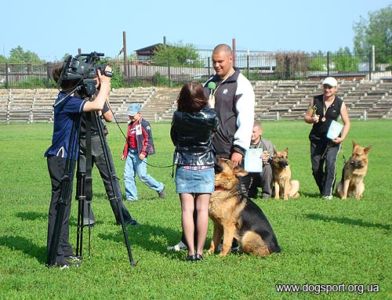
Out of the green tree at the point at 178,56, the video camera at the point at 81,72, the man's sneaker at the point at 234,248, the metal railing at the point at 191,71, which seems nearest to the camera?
the video camera at the point at 81,72

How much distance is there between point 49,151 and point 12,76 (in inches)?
2399

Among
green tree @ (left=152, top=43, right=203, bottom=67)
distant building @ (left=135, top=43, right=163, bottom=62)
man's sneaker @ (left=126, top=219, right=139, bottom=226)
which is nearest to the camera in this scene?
man's sneaker @ (left=126, top=219, right=139, bottom=226)

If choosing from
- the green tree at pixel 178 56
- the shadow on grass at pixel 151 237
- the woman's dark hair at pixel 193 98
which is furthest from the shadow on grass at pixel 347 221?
the green tree at pixel 178 56

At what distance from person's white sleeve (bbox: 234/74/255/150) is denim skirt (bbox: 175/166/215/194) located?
0.46 meters

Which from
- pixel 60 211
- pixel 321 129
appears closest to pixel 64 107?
pixel 60 211

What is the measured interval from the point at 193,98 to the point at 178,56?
71868mm

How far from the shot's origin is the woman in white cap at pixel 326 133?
12.9 meters

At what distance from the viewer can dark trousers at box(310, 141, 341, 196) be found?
12961mm

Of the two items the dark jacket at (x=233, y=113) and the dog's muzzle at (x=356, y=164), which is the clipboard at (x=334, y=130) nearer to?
the dog's muzzle at (x=356, y=164)

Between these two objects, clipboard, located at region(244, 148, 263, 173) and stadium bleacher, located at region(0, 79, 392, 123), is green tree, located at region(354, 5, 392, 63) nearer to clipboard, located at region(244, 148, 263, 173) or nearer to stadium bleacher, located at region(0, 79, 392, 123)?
stadium bleacher, located at region(0, 79, 392, 123)

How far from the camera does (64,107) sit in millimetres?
7238

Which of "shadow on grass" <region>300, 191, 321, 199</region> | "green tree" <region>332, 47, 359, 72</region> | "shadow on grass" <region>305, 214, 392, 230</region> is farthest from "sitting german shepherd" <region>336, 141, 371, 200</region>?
"green tree" <region>332, 47, 359, 72</region>

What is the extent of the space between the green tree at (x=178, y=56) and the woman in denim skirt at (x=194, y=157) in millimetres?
64430

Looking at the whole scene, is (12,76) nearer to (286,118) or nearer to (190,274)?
(286,118)
